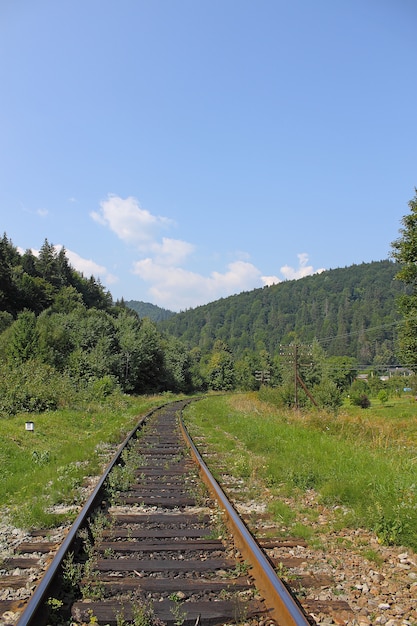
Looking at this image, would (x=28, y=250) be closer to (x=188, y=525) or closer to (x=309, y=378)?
→ (x=309, y=378)

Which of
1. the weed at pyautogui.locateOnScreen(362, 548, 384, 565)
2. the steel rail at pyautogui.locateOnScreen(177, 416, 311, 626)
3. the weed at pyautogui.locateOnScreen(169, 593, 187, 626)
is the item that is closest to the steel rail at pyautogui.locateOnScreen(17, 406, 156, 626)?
the weed at pyautogui.locateOnScreen(169, 593, 187, 626)

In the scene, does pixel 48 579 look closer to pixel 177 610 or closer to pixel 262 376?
pixel 177 610

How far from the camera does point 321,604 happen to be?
349 cm

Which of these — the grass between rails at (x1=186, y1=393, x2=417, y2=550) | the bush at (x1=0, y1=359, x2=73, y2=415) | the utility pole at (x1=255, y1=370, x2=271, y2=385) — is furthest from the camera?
the utility pole at (x1=255, y1=370, x2=271, y2=385)

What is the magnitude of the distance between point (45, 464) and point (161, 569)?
20.3 feet

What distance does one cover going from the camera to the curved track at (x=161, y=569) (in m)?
3.23

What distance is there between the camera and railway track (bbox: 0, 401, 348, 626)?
10.6 feet

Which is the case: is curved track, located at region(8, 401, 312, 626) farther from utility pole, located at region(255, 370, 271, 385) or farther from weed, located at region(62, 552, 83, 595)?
utility pole, located at region(255, 370, 271, 385)

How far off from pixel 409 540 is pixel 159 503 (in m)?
3.16

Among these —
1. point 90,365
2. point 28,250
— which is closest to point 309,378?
point 90,365

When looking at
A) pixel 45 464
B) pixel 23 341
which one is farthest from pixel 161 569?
pixel 23 341

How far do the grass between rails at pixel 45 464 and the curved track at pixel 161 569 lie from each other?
66cm

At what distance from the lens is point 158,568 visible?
13.2 feet

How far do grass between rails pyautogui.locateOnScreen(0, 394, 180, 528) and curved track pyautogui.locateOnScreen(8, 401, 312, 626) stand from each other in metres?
0.66
